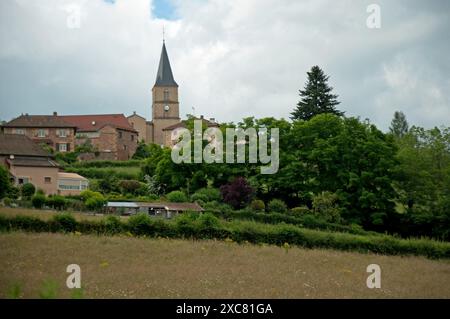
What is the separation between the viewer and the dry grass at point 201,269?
1806cm

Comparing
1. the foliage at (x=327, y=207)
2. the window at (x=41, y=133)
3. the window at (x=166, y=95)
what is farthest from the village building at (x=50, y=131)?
the foliage at (x=327, y=207)

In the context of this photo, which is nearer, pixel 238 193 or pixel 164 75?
pixel 238 193

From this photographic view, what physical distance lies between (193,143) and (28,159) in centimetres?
1661

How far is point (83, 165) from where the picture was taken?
73.4 metres

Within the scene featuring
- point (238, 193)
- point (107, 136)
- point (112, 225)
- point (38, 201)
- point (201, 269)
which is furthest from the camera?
point (107, 136)

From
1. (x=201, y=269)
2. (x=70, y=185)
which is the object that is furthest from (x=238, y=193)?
(x=201, y=269)

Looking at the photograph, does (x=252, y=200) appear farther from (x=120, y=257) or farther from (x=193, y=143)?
(x=120, y=257)

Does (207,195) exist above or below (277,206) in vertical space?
above

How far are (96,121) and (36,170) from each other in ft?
118

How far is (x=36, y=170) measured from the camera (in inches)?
2324

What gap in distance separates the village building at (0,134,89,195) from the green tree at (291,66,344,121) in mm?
28138

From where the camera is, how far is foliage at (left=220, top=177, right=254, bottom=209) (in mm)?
51594

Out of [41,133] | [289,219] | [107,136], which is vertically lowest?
[289,219]

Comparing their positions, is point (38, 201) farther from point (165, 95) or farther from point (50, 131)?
point (165, 95)
